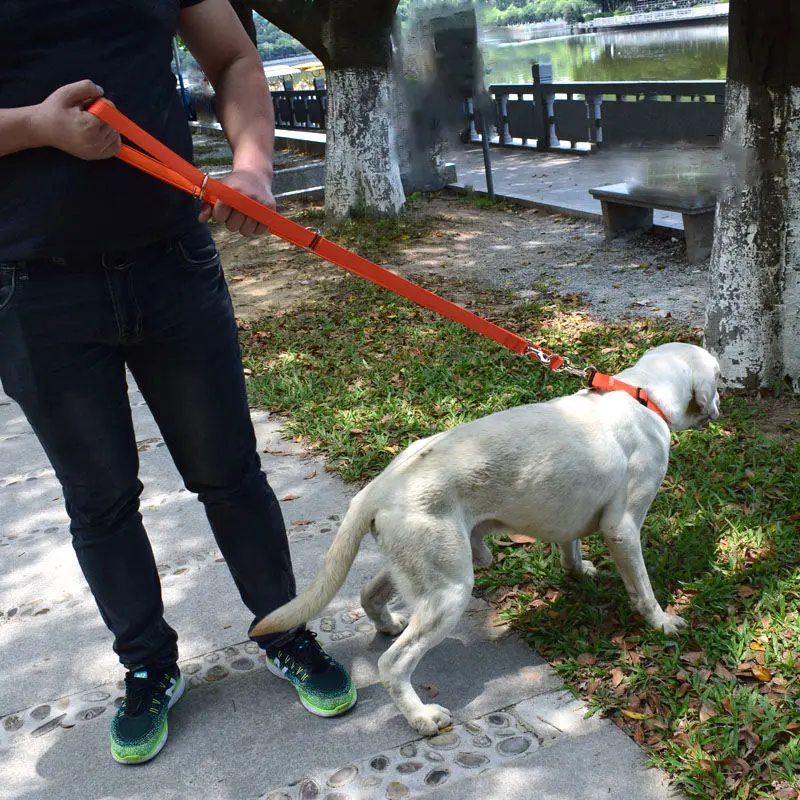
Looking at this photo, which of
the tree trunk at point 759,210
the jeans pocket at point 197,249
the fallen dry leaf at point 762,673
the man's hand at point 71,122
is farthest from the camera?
the tree trunk at point 759,210

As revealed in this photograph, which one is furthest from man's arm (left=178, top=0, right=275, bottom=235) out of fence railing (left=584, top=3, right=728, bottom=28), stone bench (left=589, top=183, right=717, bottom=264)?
fence railing (left=584, top=3, right=728, bottom=28)

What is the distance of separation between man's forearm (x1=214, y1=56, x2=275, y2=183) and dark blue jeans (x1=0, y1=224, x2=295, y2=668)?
28 centimetres

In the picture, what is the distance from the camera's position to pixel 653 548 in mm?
3590

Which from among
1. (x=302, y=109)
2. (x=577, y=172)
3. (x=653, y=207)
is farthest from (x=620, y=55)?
(x=653, y=207)

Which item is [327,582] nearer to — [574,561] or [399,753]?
[399,753]

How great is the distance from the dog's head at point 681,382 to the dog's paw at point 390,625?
4.20 ft

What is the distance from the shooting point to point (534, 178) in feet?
42.7

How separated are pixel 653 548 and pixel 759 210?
2.16m

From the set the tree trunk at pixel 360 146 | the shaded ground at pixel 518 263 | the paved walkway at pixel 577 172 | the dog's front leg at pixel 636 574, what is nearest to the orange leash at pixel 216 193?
the dog's front leg at pixel 636 574

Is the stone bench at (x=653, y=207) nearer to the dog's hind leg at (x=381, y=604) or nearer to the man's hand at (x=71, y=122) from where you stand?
the dog's hind leg at (x=381, y=604)

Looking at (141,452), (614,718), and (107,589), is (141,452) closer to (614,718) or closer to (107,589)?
(107,589)

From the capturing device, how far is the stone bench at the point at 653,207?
24.9ft

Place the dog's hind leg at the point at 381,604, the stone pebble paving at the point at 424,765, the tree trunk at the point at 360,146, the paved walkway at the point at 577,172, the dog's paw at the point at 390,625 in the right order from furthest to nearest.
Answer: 1. the tree trunk at the point at 360,146
2. the paved walkway at the point at 577,172
3. the dog's paw at the point at 390,625
4. the dog's hind leg at the point at 381,604
5. the stone pebble paving at the point at 424,765

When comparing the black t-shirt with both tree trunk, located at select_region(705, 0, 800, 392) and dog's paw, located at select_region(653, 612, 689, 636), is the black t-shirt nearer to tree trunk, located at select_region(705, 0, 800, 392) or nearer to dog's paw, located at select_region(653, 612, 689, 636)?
dog's paw, located at select_region(653, 612, 689, 636)
